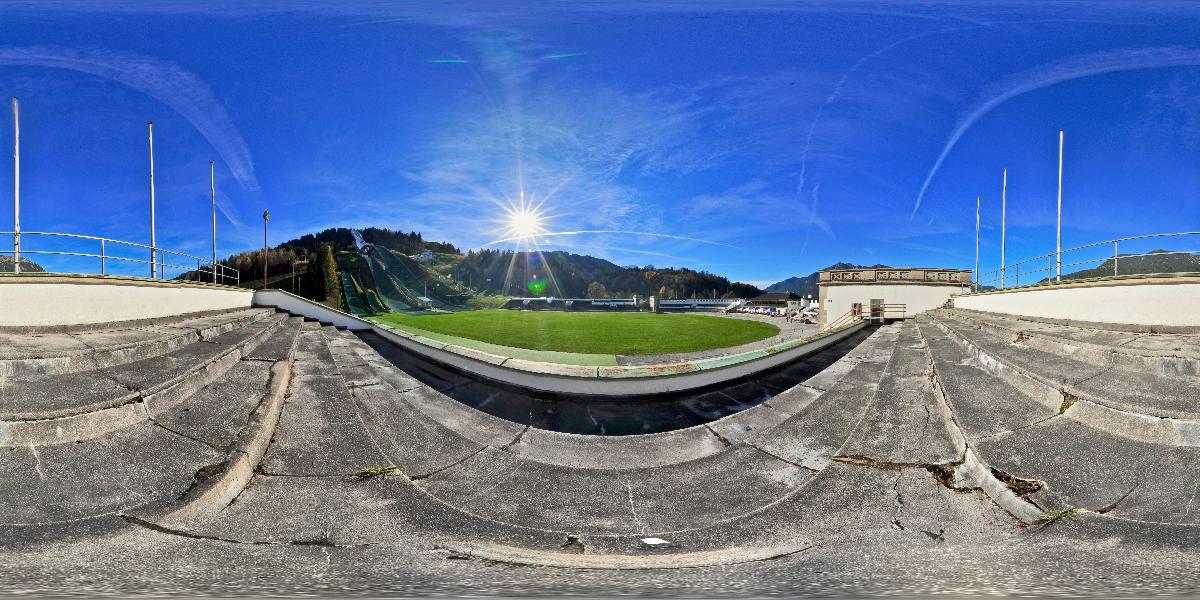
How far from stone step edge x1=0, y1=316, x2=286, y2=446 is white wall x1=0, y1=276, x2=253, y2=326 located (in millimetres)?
3275

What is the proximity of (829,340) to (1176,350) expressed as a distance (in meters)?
3.68

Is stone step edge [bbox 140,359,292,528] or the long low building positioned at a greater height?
the long low building

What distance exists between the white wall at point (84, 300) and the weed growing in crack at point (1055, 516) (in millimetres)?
8965

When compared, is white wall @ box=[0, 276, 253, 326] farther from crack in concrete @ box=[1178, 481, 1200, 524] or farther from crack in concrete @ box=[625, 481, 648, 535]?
crack in concrete @ box=[1178, 481, 1200, 524]

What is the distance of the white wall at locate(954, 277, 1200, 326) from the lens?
555cm

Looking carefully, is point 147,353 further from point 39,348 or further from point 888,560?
point 888,560

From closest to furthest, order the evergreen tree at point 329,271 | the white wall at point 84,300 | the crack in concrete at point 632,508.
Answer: the crack in concrete at point 632,508
the white wall at point 84,300
the evergreen tree at point 329,271

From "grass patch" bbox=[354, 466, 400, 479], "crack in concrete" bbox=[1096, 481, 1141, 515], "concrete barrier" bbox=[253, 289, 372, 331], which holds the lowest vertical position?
"grass patch" bbox=[354, 466, 400, 479]

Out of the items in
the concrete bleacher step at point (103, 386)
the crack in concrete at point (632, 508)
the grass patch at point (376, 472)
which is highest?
the concrete bleacher step at point (103, 386)

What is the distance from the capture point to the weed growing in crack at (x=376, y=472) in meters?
2.88

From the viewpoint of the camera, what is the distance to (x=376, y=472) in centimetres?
292

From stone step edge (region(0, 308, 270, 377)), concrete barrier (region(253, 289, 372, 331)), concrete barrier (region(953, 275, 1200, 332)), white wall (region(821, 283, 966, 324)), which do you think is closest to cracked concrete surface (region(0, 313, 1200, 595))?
stone step edge (region(0, 308, 270, 377))

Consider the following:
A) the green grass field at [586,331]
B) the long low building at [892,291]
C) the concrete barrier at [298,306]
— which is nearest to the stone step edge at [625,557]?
the green grass field at [586,331]

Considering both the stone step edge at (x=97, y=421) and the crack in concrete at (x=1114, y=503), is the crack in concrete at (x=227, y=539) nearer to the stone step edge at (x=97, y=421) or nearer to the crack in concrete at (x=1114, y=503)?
the stone step edge at (x=97, y=421)
